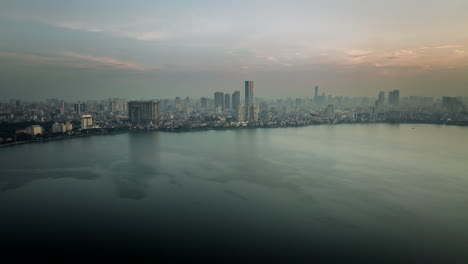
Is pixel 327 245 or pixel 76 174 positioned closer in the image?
pixel 327 245

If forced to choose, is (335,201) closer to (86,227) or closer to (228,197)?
(228,197)

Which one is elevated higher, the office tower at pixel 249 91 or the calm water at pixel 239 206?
the office tower at pixel 249 91

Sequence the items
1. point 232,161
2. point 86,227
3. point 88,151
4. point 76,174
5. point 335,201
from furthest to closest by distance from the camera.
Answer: point 88,151
point 232,161
point 76,174
point 335,201
point 86,227

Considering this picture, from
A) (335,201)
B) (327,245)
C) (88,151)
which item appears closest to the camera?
(327,245)

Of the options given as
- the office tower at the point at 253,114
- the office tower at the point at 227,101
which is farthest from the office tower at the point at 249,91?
the office tower at the point at 253,114

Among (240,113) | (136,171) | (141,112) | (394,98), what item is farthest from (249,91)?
(136,171)

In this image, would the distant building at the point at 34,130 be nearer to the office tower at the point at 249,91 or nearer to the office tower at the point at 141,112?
the office tower at the point at 141,112

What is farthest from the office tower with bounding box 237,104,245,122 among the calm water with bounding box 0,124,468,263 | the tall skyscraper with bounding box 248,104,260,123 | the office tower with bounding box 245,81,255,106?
the office tower with bounding box 245,81,255,106

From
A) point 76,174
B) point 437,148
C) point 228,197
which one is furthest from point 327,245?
point 437,148

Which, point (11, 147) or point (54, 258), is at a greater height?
point (11, 147)
